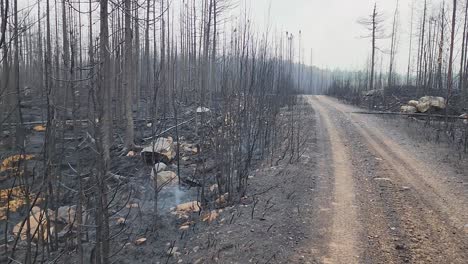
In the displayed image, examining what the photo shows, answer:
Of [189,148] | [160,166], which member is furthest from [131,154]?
[160,166]

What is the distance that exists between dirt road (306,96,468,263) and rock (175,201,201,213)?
2.72m

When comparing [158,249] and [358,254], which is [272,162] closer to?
[158,249]

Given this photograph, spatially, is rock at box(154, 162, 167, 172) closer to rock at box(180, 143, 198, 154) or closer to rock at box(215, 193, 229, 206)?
rock at box(180, 143, 198, 154)

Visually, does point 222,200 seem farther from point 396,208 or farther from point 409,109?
point 409,109

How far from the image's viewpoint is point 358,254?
4.81m

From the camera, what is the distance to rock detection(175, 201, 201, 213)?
7605 millimetres

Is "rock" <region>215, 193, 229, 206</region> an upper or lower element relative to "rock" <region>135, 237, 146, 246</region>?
upper

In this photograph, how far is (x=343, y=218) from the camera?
5988 millimetres

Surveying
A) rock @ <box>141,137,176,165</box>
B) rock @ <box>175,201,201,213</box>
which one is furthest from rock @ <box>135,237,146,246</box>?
rock @ <box>141,137,176,165</box>

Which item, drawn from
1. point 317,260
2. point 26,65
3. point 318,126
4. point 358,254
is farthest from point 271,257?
point 26,65

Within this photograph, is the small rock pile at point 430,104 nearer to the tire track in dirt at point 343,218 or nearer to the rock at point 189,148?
the tire track in dirt at point 343,218

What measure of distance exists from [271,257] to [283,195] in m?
2.52

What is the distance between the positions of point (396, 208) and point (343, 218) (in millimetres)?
1042

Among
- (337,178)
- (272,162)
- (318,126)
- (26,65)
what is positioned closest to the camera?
(337,178)
